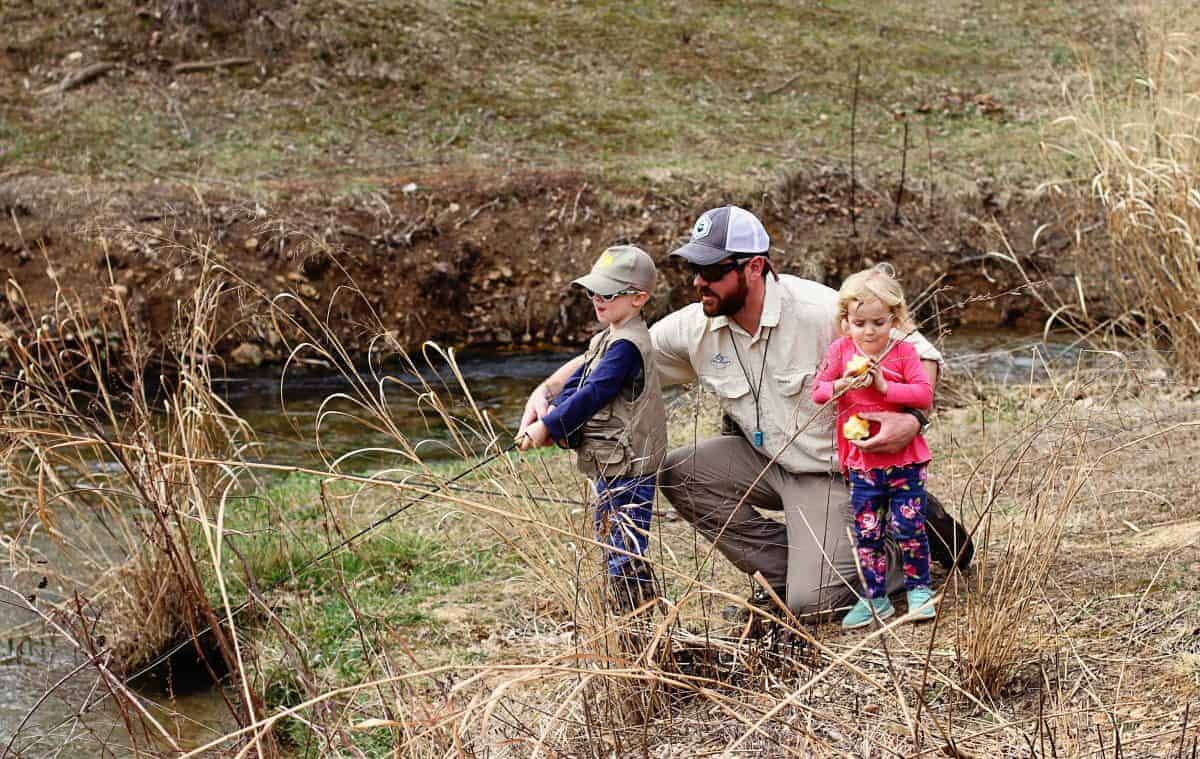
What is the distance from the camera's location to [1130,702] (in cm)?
261

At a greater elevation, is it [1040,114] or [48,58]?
[48,58]

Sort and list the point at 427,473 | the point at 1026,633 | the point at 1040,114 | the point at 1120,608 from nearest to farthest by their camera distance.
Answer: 1. the point at 427,473
2. the point at 1026,633
3. the point at 1120,608
4. the point at 1040,114

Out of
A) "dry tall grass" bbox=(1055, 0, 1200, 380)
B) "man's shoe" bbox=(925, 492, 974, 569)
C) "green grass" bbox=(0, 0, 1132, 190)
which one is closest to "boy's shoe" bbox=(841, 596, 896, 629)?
"man's shoe" bbox=(925, 492, 974, 569)

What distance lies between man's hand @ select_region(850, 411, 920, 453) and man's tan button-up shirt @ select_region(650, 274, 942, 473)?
38cm

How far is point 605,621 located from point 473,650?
55.6 inches

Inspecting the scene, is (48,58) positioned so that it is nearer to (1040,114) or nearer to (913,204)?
(913,204)

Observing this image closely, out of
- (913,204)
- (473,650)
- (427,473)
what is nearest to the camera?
(427,473)

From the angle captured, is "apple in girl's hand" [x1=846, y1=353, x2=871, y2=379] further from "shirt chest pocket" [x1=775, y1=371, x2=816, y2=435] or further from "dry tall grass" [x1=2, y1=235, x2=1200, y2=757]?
"shirt chest pocket" [x1=775, y1=371, x2=816, y2=435]

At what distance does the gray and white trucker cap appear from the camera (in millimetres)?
3516

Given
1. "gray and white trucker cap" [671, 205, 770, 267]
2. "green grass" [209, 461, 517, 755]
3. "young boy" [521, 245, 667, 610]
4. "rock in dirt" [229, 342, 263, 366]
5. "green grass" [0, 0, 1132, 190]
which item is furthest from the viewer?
"green grass" [0, 0, 1132, 190]

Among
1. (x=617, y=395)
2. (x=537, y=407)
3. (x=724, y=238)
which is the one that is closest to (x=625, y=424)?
(x=617, y=395)

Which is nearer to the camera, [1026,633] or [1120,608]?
[1026,633]

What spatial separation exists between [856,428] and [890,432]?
0.09 m

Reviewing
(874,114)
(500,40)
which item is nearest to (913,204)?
(874,114)
